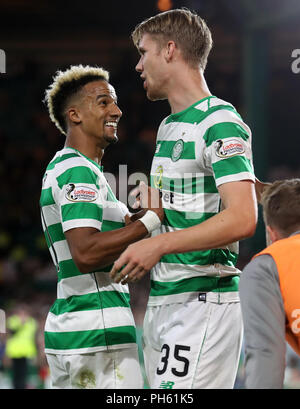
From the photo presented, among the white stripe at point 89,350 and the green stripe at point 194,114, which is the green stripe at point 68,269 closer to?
the white stripe at point 89,350

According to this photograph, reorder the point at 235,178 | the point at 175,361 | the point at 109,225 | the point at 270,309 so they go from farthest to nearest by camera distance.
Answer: the point at 109,225 → the point at 175,361 → the point at 235,178 → the point at 270,309

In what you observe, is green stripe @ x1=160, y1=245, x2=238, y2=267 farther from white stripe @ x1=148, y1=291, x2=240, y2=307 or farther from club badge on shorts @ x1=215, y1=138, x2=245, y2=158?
club badge on shorts @ x1=215, y1=138, x2=245, y2=158

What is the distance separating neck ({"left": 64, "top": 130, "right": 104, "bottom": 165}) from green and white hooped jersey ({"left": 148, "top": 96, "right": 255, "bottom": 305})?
1.51 ft

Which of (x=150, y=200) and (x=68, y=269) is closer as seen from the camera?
(x=150, y=200)

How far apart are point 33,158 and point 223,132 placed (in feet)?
34.4

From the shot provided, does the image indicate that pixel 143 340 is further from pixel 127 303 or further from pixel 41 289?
pixel 41 289

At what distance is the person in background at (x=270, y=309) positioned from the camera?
6.43 ft

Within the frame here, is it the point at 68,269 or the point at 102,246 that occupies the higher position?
the point at 102,246

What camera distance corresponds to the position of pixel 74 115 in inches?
117

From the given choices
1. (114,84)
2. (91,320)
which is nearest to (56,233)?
(91,320)

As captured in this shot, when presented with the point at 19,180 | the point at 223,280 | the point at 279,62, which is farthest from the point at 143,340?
the point at 279,62

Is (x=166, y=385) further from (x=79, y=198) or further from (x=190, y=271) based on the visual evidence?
(x=79, y=198)

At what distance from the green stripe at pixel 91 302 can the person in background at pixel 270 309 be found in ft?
2.62
